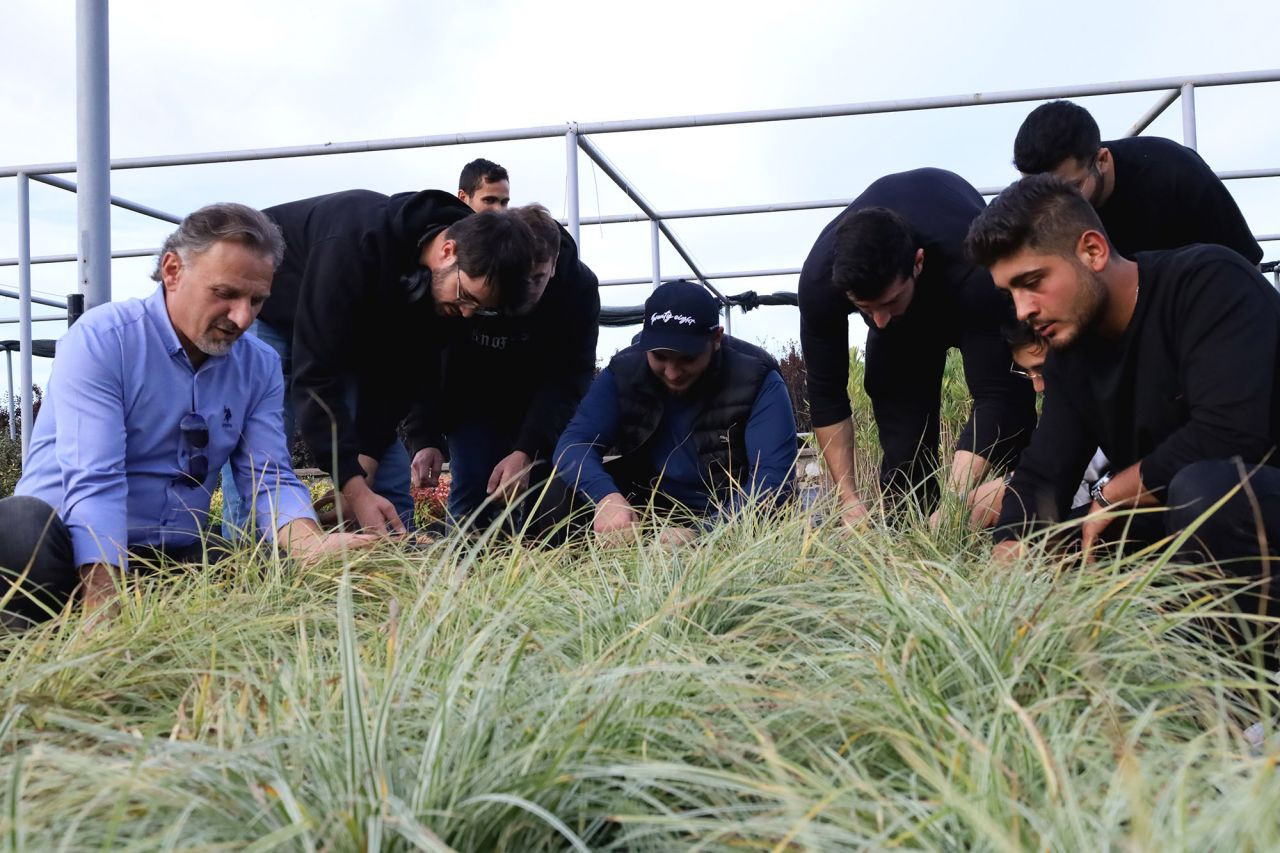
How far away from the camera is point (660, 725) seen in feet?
4.65

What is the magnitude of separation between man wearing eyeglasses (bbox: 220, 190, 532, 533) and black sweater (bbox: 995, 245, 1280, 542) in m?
1.38

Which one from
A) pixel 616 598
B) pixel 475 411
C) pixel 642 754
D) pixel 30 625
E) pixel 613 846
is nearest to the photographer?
pixel 613 846

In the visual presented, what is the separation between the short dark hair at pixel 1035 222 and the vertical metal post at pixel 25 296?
4.20m

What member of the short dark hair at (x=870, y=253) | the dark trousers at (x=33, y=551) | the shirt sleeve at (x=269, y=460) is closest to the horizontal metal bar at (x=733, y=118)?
the short dark hair at (x=870, y=253)

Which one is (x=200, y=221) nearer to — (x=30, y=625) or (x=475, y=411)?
(x=30, y=625)

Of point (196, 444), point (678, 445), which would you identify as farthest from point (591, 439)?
point (196, 444)

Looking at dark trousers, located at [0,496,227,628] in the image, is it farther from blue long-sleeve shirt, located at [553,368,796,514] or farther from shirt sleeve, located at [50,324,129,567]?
blue long-sleeve shirt, located at [553,368,796,514]

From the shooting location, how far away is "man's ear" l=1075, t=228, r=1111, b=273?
2395 mm

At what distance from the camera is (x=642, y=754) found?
137cm

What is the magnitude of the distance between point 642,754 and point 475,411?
2812 mm

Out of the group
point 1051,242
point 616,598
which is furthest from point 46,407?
point 1051,242

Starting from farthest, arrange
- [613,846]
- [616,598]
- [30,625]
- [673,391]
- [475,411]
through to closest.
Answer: [475,411]
[673,391]
[30,625]
[616,598]
[613,846]

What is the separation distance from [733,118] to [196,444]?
9.99ft

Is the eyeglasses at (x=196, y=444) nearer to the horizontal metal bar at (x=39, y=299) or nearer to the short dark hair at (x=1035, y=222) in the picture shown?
the short dark hair at (x=1035, y=222)
